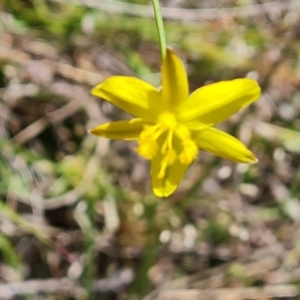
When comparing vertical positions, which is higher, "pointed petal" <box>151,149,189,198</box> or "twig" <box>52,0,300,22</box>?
"twig" <box>52,0,300,22</box>

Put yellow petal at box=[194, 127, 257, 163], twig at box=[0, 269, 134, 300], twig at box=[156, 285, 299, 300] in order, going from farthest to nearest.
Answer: twig at box=[156, 285, 299, 300] < twig at box=[0, 269, 134, 300] < yellow petal at box=[194, 127, 257, 163]

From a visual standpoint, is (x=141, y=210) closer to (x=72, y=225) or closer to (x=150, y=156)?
(x=72, y=225)

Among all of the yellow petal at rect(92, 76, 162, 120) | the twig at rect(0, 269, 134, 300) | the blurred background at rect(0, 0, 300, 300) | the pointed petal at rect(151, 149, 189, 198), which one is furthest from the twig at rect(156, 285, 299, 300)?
the yellow petal at rect(92, 76, 162, 120)

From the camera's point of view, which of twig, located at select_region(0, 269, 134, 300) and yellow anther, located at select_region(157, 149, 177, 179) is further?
twig, located at select_region(0, 269, 134, 300)

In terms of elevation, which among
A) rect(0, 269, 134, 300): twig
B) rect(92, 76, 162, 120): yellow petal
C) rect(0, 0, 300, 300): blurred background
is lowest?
rect(92, 76, 162, 120): yellow petal

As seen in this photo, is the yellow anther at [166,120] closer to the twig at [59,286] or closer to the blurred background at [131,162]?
the blurred background at [131,162]

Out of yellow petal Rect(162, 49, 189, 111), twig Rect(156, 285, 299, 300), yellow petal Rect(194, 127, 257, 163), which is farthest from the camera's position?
twig Rect(156, 285, 299, 300)

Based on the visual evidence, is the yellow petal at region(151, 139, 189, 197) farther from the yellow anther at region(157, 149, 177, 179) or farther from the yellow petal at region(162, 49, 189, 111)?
the yellow petal at region(162, 49, 189, 111)
